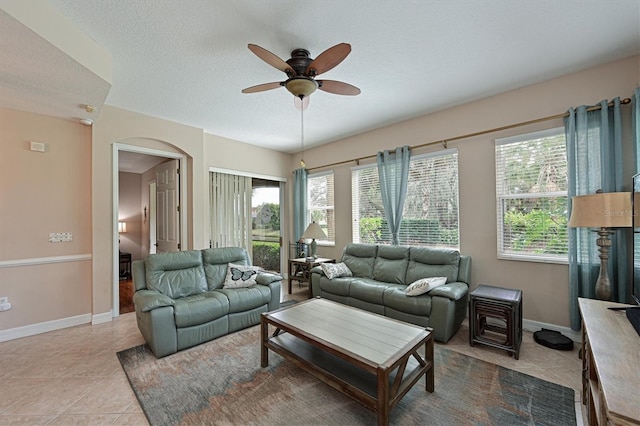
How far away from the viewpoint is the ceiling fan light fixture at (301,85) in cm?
229

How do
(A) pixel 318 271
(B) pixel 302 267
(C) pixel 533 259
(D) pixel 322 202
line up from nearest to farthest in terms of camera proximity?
(C) pixel 533 259
(A) pixel 318 271
(B) pixel 302 267
(D) pixel 322 202

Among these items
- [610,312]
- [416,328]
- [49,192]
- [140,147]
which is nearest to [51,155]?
[49,192]

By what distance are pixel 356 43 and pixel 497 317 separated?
114 inches

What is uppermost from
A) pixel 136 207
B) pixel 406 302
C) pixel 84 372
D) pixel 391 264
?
pixel 136 207

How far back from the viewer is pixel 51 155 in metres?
3.37

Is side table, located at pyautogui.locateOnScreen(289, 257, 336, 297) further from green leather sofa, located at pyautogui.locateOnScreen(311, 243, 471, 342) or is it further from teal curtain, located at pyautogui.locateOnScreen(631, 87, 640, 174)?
teal curtain, located at pyautogui.locateOnScreen(631, 87, 640, 174)

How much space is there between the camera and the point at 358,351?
184 cm

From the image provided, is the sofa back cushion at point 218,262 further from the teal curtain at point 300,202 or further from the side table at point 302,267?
the teal curtain at point 300,202

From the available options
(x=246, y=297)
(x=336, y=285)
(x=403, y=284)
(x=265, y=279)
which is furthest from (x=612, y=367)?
(x=265, y=279)

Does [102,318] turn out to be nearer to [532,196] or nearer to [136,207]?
[136,207]

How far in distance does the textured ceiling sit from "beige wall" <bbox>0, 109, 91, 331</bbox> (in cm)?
45

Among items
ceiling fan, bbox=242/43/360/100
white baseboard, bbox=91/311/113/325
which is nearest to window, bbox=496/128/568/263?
ceiling fan, bbox=242/43/360/100

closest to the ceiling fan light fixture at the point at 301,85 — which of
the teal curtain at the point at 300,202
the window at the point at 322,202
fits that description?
the window at the point at 322,202

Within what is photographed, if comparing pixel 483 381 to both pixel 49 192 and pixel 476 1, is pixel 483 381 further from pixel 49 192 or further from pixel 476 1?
pixel 49 192
